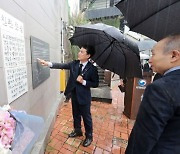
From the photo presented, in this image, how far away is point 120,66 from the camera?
308 cm

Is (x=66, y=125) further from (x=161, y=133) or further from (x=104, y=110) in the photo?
(x=161, y=133)

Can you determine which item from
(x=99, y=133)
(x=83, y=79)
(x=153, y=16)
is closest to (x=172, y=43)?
(x=153, y=16)

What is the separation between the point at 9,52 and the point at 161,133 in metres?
1.38

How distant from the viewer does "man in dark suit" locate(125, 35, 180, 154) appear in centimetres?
100

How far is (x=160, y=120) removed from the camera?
1.02 metres

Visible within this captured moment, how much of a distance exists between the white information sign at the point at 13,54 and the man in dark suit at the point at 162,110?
115 centimetres

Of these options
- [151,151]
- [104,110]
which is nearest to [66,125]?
[104,110]

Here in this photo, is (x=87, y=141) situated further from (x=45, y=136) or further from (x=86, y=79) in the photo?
(x=86, y=79)

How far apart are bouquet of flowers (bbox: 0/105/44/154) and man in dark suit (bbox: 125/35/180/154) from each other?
70 centimetres

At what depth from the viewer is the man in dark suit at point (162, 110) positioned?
1.00 metres

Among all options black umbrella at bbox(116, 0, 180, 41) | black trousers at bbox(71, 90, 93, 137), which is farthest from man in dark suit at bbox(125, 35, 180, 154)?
black trousers at bbox(71, 90, 93, 137)

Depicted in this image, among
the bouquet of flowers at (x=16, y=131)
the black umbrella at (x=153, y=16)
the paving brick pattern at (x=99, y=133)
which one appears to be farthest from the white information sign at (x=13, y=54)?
the paving brick pattern at (x=99, y=133)

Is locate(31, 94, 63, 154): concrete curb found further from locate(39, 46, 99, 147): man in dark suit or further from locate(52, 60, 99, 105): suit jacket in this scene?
locate(52, 60, 99, 105): suit jacket

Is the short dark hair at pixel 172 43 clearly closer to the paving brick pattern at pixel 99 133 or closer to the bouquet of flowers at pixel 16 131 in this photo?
the bouquet of flowers at pixel 16 131
